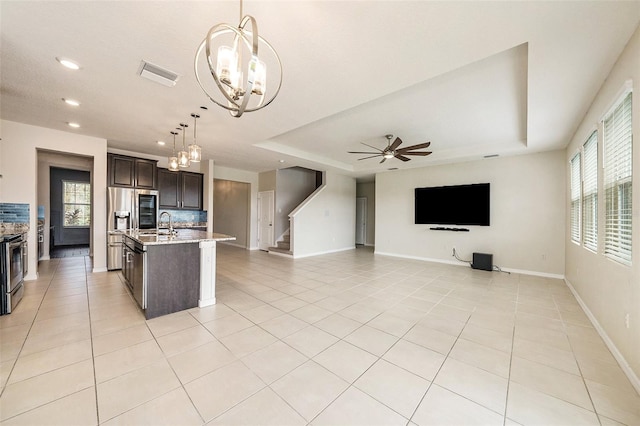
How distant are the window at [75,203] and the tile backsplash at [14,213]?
4834mm

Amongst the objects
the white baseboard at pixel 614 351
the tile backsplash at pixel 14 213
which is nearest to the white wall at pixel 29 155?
the tile backsplash at pixel 14 213

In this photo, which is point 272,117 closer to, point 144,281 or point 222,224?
point 144,281

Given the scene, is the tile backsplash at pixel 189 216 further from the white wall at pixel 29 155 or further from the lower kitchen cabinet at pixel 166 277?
the lower kitchen cabinet at pixel 166 277

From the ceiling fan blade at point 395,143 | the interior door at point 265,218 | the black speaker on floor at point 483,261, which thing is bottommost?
the black speaker on floor at point 483,261

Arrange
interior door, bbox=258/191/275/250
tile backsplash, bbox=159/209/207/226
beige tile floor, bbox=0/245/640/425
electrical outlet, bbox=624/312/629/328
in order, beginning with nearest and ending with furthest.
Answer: beige tile floor, bbox=0/245/640/425
electrical outlet, bbox=624/312/629/328
tile backsplash, bbox=159/209/207/226
interior door, bbox=258/191/275/250

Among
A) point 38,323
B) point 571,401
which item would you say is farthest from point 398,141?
point 38,323

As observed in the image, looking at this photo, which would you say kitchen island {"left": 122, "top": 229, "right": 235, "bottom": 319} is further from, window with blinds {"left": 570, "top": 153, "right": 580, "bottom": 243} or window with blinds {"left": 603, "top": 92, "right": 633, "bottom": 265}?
window with blinds {"left": 570, "top": 153, "right": 580, "bottom": 243}

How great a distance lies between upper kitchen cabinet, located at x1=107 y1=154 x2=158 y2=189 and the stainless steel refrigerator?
20 centimetres

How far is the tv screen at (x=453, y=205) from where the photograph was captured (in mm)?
5801

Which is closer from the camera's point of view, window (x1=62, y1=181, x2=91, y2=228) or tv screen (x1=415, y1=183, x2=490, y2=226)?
tv screen (x1=415, y1=183, x2=490, y2=226)

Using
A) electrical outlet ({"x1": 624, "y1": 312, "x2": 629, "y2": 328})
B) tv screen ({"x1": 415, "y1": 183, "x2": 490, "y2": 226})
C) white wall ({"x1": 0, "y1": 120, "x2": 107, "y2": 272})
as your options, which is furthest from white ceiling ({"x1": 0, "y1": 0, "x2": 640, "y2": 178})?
electrical outlet ({"x1": 624, "y1": 312, "x2": 629, "y2": 328})

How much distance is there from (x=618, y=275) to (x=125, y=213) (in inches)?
300

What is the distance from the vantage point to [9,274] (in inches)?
116

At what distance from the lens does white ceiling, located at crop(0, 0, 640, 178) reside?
175 cm
